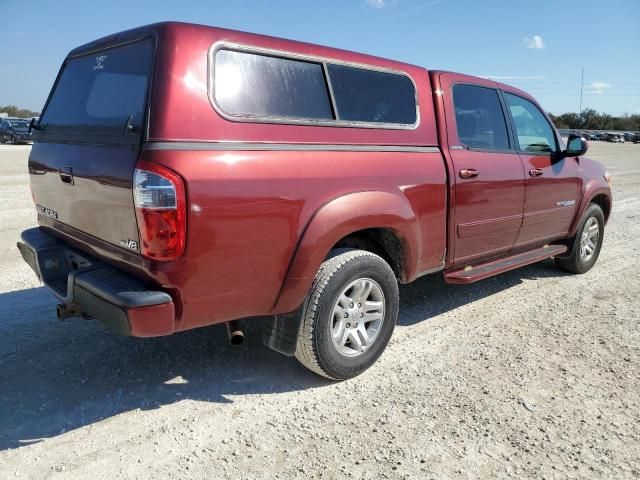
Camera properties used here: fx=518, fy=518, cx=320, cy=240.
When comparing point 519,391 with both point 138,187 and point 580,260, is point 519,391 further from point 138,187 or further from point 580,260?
point 580,260

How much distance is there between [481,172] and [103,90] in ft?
8.98

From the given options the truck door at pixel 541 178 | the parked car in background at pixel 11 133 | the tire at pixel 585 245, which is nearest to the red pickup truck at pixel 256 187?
the truck door at pixel 541 178

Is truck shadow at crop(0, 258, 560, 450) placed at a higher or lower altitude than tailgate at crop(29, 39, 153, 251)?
lower

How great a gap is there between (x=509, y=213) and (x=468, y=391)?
1843 millimetres

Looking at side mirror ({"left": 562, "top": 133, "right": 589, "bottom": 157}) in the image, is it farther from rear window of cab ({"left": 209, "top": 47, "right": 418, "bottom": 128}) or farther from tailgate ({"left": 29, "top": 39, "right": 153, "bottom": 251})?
tailgate ({"left": 29, "top": 39, "right": 153, "bottom": 251})

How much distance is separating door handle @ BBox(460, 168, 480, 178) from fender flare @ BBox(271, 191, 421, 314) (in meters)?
0.75

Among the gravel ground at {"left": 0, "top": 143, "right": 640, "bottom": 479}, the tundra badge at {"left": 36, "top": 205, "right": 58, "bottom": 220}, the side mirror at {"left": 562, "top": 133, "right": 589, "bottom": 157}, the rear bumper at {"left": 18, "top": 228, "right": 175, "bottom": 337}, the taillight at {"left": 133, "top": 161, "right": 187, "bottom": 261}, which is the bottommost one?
the gravel ground at {"left": 0, "top": 143, "right": 640, "bottom": 479}

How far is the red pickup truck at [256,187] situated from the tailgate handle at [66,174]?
0.07ft

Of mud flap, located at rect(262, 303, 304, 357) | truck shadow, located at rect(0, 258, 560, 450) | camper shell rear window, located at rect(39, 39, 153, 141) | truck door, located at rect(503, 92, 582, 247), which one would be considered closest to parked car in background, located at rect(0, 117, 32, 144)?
truck shadow, located at rect(0, 258, 560, 450)

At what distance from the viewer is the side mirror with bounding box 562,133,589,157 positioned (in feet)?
16.5

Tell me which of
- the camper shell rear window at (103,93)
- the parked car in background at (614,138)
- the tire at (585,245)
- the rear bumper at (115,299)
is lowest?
the tire at (585,245)

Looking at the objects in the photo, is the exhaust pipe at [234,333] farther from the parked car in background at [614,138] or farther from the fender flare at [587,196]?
the parked car in background at [614,138]

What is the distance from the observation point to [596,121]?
89.0 metres

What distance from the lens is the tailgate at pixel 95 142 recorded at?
2.53 metres
